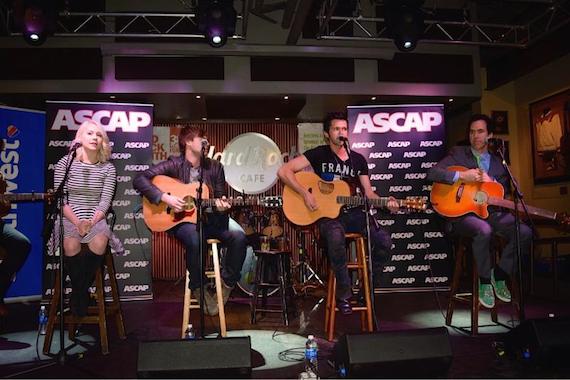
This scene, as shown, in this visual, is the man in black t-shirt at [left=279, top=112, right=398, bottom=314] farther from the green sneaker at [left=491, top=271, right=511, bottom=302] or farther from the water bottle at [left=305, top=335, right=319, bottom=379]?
the green sneaker at [left=491, top=271, right=511, bottom=302]

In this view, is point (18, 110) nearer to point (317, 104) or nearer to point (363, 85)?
point (317, 104)

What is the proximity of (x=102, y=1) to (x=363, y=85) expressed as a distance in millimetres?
4227

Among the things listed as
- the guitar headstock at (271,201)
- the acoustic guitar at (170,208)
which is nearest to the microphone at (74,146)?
the acoustic guitar at (170,208)

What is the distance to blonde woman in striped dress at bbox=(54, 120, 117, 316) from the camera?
12.1ft

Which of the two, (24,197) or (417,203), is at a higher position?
(24,197)

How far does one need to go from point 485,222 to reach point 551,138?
4.69 m

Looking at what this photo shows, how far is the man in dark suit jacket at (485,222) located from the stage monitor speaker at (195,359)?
2.40 meters

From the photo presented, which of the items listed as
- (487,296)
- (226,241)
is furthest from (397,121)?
(226,241)

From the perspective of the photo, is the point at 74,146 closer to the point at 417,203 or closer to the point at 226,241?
the point at 226,241

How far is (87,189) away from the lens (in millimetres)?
3904

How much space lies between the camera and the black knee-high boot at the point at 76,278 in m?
3.64

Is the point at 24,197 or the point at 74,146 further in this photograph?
the point at 24,197

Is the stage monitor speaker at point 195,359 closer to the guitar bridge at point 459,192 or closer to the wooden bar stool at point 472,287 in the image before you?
the wooden bar stool at point 472,287

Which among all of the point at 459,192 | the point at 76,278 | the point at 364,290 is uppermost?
the point at 459,192
